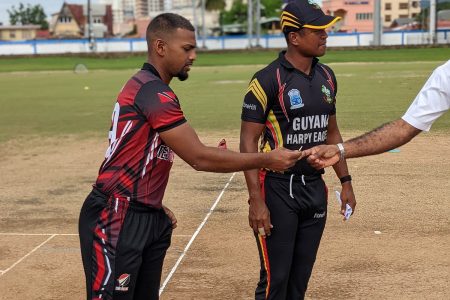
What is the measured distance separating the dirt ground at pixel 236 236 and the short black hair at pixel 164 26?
2.82 metres

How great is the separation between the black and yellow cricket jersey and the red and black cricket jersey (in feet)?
3.00

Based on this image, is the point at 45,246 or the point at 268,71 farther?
the point at 45,246

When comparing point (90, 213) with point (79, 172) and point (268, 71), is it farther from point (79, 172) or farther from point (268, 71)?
point (79, 172)

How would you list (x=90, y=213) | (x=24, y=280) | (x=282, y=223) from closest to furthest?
1. (x=90, y=213)
2. (x=282, y=223)
3. (x=24, y=280)

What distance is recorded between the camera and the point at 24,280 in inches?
273

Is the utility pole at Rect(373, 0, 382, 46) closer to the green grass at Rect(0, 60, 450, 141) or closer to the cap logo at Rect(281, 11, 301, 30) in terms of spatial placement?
the green grass at Rect(0, 60, 450, 141)

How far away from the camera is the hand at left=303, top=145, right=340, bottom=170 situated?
4758mm

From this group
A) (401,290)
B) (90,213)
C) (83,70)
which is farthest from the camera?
(83,70)

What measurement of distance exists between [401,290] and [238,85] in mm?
23857

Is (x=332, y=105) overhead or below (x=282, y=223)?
overhead

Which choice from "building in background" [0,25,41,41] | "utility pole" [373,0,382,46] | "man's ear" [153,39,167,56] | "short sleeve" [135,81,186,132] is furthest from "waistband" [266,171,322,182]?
"building in background" [0,25,41,41]

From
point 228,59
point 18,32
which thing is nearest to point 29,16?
point 18,32

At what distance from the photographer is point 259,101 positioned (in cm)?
499

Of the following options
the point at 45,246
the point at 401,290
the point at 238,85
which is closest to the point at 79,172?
the point at 45,246
